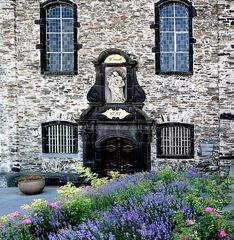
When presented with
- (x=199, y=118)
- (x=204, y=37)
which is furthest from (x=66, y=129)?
(x=204, y=37)

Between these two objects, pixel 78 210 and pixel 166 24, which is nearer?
pixel 78 210

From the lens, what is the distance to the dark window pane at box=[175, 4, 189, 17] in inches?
669

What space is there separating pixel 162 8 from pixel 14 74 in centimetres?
605

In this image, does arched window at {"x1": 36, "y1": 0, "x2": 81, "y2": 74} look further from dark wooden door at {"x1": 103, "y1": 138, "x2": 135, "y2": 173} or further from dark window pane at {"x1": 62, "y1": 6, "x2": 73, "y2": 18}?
dark wooden door at {"x1": 103, "y1": 138, "x2": 135, "y2": 173}

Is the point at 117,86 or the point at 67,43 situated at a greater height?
the point at 67,43

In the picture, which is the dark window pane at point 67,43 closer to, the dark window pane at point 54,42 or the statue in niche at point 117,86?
the dark window pane at point 54,42

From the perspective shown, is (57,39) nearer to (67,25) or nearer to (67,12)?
(67,25)

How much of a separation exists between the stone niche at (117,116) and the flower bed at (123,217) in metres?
7.30

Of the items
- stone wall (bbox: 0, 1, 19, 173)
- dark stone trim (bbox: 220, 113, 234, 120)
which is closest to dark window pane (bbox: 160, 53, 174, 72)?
dark stone trim (bbox: 220, 113, 234, 120)

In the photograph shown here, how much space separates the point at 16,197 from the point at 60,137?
288cm

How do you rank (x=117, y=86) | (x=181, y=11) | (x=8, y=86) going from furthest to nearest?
(x=8, y=86) < (x=181, y=11) < (x=117, y=86)

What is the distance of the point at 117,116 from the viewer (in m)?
16.9

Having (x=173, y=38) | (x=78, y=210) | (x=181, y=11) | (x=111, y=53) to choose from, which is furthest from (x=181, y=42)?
(x=78, y=210)

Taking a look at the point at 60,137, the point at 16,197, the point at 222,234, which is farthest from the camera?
the point at 60,137
